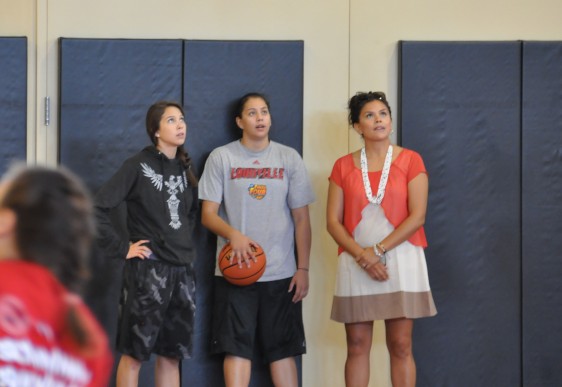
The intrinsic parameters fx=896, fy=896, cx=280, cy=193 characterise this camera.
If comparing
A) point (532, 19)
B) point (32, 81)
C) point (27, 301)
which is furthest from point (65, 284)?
point (532, 19)

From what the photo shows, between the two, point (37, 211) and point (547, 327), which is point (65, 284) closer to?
point (37, 211)

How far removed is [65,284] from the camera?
1.75m

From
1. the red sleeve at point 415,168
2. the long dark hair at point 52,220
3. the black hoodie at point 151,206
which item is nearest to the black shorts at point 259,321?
the black hoodie at point 151,206

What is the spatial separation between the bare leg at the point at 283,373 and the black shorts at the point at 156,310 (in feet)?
1.91

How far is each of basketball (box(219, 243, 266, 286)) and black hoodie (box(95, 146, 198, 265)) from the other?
0.74 feet

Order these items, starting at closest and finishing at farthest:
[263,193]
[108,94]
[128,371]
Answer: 1. [128,371]
2. [263,193]
3. [108,94]

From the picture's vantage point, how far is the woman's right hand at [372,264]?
174 inches

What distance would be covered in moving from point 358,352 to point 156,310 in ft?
3.48

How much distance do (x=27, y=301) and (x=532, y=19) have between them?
13.5 feet

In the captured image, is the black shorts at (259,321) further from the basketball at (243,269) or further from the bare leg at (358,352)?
the bare leg at (358,352)

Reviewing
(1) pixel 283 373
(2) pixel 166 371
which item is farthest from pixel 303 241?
(2) pixel 166 371

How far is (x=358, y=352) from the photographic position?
14.9 ft

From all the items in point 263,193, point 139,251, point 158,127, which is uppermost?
point 158,127

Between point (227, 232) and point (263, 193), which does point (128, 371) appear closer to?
point (227, 232)
